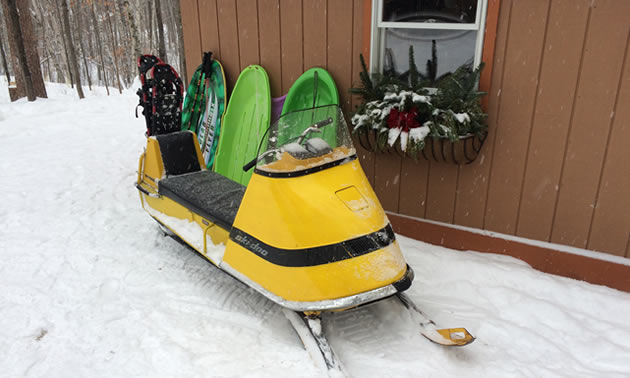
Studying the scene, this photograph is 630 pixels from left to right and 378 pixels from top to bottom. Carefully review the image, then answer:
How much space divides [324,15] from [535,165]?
2090 mm

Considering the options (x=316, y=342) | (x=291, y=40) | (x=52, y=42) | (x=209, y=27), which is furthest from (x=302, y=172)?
(x=52, y=42)

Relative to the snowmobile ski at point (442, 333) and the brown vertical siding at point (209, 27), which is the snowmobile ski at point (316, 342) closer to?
the snowmobile ski at point (442, 333)

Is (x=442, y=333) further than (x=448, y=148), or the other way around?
(x=448, y=148)

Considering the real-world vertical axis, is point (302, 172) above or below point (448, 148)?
above

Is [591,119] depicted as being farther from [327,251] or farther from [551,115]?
[327,251]

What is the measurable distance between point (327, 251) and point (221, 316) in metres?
0.88

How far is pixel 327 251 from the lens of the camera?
6.64 feet

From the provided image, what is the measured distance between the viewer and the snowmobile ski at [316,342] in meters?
1.96

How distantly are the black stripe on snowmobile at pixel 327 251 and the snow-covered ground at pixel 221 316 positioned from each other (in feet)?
1.65

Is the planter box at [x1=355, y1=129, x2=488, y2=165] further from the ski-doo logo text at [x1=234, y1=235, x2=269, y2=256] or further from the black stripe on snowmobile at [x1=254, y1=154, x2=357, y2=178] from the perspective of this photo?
the ski-doo logo text at [x1=234, y1=235, x2=269, y2=256]

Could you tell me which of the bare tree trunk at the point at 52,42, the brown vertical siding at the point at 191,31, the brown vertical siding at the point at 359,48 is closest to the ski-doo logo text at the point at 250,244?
the brown vertical siding at the point at 359,48

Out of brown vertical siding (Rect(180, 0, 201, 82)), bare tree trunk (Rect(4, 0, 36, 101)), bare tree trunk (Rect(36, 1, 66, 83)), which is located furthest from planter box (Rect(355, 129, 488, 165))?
bare tree trunk (Rect(36, 1, 66, 83))

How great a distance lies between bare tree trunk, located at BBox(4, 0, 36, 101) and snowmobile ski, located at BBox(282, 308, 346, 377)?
8842 millimetres

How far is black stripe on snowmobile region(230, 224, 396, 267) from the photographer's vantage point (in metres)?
2.02
